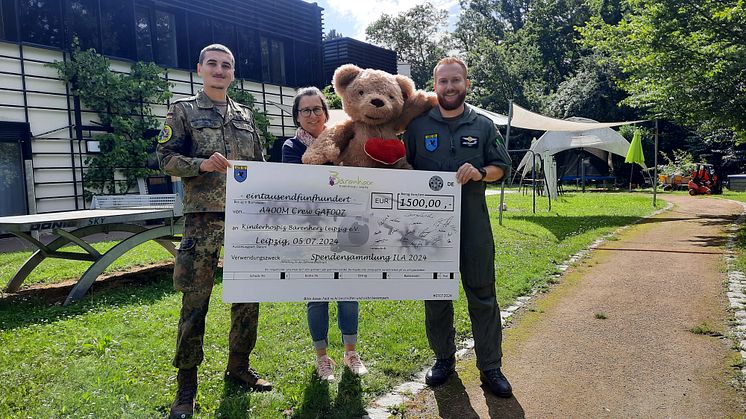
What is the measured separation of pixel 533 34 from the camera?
3872 cm

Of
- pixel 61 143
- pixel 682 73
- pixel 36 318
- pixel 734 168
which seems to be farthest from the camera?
pixel 734 168

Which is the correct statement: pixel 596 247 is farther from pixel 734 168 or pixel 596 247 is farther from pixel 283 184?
pixel 734 168

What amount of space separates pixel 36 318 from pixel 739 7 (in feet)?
37.3

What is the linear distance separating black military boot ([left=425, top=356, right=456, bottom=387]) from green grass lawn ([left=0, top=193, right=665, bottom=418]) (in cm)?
19

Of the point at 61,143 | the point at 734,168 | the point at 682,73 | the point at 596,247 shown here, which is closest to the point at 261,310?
the point at 596,247

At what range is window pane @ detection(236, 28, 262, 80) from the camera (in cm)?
1546

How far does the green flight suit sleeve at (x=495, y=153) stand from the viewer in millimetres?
3227

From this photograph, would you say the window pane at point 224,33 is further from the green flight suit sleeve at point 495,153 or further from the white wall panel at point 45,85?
the green flight suit sleeve at point 495,153

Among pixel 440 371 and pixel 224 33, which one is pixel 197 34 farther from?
pixel 440 371

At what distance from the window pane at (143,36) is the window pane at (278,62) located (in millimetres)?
4151

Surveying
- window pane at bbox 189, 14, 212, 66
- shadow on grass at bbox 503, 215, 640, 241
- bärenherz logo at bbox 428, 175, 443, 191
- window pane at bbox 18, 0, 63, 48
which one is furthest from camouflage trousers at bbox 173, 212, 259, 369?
window pane at bbox 189, 14, 212, 66

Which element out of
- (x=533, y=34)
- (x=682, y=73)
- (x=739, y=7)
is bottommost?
(x=682, y=73)

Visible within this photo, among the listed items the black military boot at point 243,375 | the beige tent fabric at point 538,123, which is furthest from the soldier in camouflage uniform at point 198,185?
the beige tent fabric at point 538,123

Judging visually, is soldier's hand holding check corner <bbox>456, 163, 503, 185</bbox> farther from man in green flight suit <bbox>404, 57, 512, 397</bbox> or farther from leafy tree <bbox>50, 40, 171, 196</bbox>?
leafy tree <bbox>50, 40, 171, 196</bbox>
